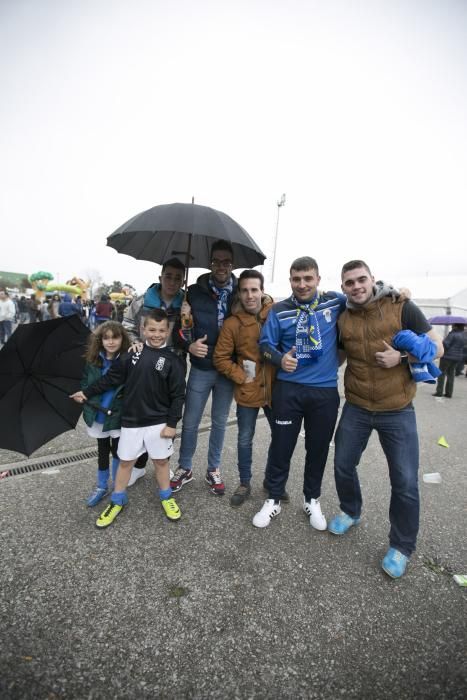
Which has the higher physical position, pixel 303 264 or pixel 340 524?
pixel 303 264

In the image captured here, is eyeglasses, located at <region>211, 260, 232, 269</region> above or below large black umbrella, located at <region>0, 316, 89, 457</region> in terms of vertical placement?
above

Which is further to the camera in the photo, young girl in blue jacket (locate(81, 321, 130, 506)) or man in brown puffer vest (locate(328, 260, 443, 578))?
young girl in blue jacket (locate(81, 321, 130, 506))

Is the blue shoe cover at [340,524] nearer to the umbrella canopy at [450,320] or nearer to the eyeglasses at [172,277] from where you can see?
the eyeglasses at [172,277]

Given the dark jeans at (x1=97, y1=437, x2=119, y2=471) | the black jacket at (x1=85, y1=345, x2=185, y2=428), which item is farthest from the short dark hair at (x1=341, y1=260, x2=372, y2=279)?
the dark jeans at (x1=97, y1=437, x2=119, y2=471)

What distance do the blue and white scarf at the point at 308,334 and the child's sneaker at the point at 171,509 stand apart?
5.29 feet

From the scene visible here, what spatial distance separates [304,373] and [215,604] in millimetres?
1644

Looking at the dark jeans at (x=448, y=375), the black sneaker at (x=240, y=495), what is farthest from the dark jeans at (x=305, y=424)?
the dark jeans at (x=448, y=375)

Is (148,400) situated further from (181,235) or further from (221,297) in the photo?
(181,235)

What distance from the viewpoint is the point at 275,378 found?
2809 millimetres

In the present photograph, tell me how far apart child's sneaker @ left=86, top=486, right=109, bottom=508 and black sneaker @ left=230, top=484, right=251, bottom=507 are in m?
1.15

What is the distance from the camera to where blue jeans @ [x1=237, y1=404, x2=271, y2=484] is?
9.69ft

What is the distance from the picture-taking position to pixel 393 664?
1622 millimetres

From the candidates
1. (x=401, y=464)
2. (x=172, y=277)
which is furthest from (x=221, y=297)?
(x=401, y=464)

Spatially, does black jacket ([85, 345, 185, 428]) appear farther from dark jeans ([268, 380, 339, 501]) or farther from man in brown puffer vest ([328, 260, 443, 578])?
man in brown puffer vest ([328, 260, 443, 578])
